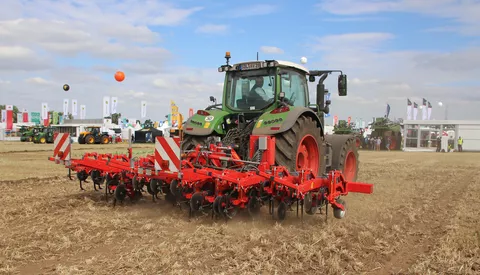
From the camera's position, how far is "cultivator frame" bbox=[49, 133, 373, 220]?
16.2 ft

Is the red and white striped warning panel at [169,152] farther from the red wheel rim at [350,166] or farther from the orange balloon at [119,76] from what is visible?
the orange balloon at [119,76]

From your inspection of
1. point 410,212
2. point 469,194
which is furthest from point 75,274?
point 469,194

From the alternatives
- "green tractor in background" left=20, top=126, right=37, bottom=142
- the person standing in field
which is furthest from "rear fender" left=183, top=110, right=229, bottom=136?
"green tractor in background" left=20, top=126, right=37, bottom=142

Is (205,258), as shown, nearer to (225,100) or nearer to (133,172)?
(133,172)

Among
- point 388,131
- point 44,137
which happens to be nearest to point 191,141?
point 388,131

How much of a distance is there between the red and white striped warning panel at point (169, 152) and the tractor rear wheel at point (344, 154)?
3413 millimetres

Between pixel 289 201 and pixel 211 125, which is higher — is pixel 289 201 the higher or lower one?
the lower one

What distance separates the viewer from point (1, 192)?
24.9 feet

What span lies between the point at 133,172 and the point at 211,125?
4.56 ft

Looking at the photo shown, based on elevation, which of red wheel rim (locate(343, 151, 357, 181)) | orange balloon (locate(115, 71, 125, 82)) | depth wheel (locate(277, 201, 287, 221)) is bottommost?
depth wheel (locate(277, 201, 287, 221))

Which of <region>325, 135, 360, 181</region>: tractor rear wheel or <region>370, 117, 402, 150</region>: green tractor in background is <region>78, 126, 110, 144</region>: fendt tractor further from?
<region>325, 135, 360, 181</region>: tractor rear wheel

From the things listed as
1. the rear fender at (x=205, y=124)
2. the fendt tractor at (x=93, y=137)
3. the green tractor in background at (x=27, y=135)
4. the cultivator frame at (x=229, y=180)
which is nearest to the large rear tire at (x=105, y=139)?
the fendt tractor at (x=93, y=137)

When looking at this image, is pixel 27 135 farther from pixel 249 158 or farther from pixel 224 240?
pixel 224 240

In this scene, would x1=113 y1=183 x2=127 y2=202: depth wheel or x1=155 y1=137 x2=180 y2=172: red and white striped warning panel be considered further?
x1=113 y1=183 x2=127 y2=202: depth wheel
